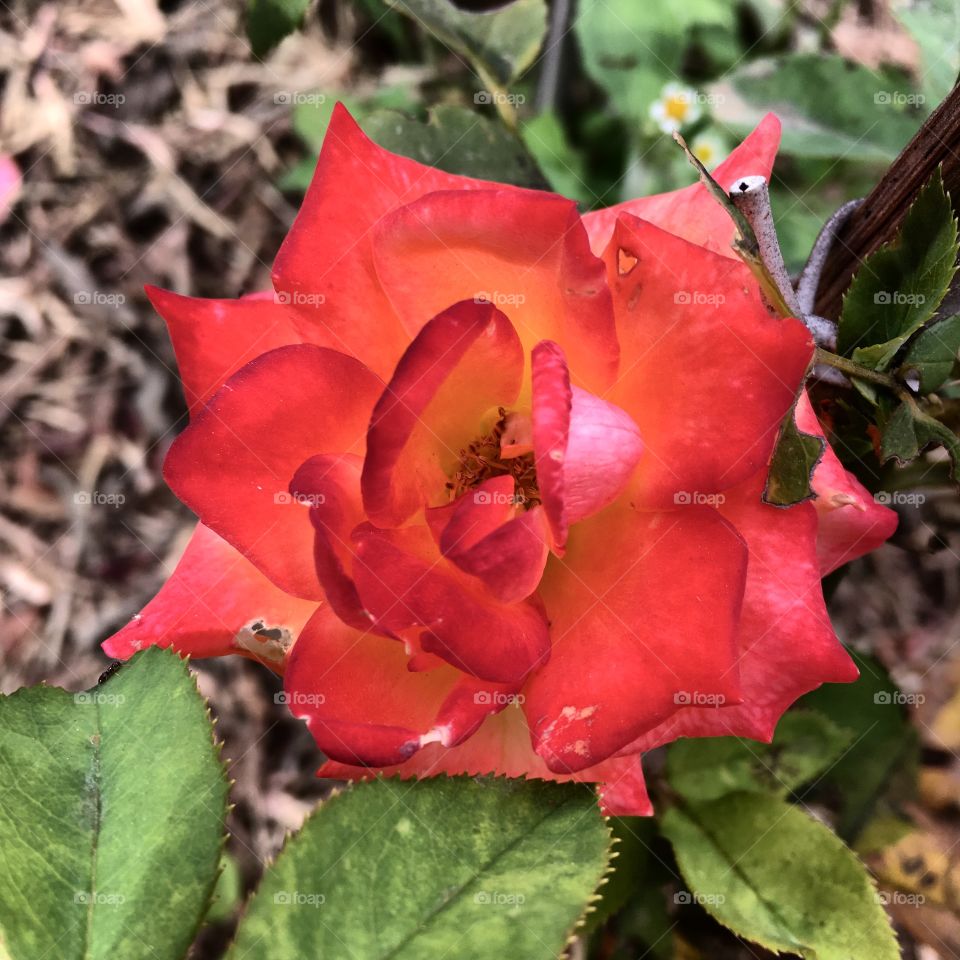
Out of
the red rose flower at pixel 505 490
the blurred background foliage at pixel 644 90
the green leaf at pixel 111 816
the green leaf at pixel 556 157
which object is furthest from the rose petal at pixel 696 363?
the green leaf at pixel 556 157

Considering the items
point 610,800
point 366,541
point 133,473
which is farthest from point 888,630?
point 133,473

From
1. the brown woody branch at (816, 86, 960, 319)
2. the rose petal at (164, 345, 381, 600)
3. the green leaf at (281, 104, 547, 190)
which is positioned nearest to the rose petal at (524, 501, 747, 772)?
the rose petal at (164, 345, 381, 600)

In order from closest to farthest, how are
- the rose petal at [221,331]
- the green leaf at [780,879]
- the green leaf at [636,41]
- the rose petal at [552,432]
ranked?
1. the rose petal at [552,432]
2. the rose petal at [221,331]
3. the green leaf at [780,879]
4. the green leaf at [636,41]

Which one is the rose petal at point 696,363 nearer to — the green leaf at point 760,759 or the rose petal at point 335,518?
the rose petal at point 335,518

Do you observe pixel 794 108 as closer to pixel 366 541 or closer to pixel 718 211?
pixel 718 211

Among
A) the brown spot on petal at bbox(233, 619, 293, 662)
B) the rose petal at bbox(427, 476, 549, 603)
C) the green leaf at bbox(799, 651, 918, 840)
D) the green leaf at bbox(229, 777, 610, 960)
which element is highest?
Result: the rose petal at bbox(427, 476, 549, 603)

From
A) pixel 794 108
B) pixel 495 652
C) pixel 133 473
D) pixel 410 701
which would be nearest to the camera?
pixel 495 652

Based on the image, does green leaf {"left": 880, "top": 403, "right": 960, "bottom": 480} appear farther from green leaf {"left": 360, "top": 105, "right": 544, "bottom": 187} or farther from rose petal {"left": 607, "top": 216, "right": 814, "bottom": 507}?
green leaf {"left": 360, "top": 105, "right": 544, "bottom": 187}
